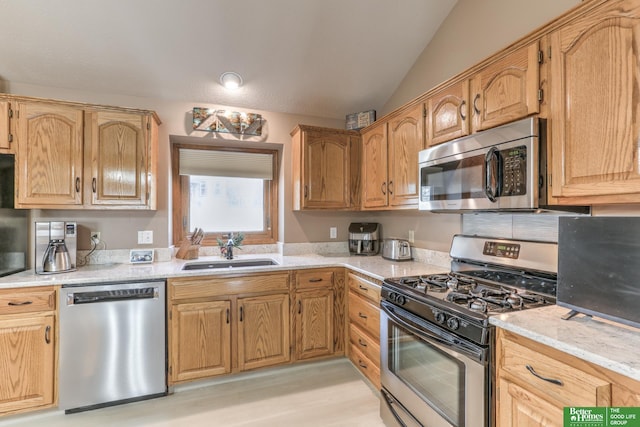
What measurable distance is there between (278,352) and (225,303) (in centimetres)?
62

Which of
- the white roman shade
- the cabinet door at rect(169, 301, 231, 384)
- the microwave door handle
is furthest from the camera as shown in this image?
the white roman shade

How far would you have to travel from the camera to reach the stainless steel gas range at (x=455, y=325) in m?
1.31

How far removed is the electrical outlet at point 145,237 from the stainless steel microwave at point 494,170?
2.40m

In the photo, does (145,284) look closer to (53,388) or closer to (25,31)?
(53,388)

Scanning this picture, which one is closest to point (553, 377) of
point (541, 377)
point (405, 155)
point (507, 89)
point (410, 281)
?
point (541, 377)

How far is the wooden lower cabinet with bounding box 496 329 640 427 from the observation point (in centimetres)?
92

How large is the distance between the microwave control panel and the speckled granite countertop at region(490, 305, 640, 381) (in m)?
0.56

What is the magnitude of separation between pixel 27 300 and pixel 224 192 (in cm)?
173

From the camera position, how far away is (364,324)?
7.72 feet

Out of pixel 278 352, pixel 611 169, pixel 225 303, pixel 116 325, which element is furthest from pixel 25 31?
pixel 611 169

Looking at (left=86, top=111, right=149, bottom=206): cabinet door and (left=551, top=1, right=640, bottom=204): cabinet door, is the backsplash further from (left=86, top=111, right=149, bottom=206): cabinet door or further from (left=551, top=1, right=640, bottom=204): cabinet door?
(left=86, top=111, right=149, bottom=206): cabinet door

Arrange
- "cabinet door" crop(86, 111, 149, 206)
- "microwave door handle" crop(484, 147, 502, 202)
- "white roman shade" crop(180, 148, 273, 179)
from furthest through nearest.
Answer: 1. "white roman shade" crop(180, 148, 273, 179)
2. "cabinet door" crop(86, 111, 149, 206)
3. "microwave door handle" crop(484, 147, 502, 202)

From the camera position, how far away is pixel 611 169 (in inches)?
46.3

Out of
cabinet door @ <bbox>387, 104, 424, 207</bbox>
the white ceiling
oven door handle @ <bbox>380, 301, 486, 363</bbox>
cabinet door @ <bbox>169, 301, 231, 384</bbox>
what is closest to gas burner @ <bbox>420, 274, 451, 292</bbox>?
oven door handle @ <bbox>380, 301, 486, 363</bbox>
